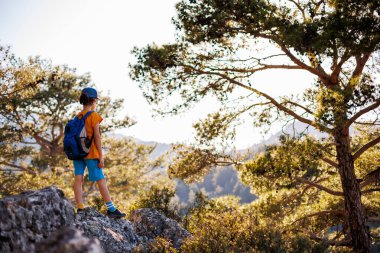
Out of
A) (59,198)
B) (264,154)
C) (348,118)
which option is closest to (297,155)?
(264,154)

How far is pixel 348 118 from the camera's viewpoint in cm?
840

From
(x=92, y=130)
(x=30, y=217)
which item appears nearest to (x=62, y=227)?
A: (x=30, y=217)

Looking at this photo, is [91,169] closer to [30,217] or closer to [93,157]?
[93,157]

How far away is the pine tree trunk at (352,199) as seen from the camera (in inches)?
354

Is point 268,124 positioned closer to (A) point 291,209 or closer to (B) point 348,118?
(B) point 348,118

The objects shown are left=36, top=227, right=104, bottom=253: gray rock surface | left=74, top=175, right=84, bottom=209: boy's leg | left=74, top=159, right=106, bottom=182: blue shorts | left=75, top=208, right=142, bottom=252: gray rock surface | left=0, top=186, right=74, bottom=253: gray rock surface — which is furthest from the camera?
left=74, top=175, right=84, bottom=209: boy's leg

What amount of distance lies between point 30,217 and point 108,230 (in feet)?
6.52

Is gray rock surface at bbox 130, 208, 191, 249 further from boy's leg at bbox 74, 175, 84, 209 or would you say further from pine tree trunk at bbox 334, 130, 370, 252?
pine tree trunk at bbox 334, 130, 370, 252

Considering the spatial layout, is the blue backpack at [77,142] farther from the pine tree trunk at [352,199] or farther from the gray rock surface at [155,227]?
the pine tree trunk at [352,199]

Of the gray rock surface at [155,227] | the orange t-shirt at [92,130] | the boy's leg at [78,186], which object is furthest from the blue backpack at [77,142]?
the gray rock surface at [155,227]

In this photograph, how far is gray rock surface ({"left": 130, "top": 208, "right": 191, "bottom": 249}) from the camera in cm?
610

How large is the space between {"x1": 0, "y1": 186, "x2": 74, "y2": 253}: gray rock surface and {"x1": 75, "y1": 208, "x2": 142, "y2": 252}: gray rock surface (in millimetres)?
1079

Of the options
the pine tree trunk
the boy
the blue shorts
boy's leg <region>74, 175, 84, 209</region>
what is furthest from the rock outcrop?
the pine tree trunk

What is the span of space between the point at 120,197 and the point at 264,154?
13631mm
